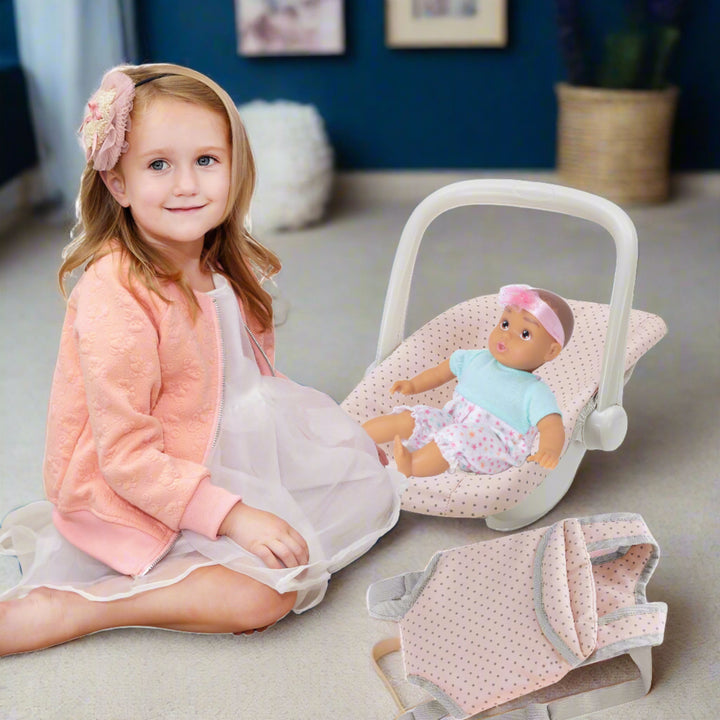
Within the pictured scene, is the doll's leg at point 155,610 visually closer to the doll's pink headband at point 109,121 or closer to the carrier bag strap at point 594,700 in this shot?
the carrier bag strap at point 594,700

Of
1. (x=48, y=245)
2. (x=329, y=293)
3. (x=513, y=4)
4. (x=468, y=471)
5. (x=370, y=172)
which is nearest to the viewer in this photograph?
(x=468, y=471)

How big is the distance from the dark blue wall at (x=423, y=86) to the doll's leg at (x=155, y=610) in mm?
2393

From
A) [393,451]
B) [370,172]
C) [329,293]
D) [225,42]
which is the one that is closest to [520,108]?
[370,172]

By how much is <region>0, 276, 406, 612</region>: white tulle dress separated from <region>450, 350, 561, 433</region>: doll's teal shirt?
0.15 m

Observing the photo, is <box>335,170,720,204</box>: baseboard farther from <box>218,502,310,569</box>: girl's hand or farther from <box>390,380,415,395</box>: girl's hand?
<box>218,502,310,569</box>: girl's hand

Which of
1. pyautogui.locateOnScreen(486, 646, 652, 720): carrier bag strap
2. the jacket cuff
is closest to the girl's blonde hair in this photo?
the jacket cuff

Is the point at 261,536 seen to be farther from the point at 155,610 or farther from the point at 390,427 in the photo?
the point at 390,427

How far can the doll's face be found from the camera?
1137 mm

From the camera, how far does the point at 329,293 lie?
7.72ft

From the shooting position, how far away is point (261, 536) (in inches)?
41.4

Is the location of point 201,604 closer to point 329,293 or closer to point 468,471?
point 468,471

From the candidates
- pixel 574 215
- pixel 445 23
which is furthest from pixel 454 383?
pixel 445 23

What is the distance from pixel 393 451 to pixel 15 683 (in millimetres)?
510

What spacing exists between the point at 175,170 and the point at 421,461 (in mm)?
469
